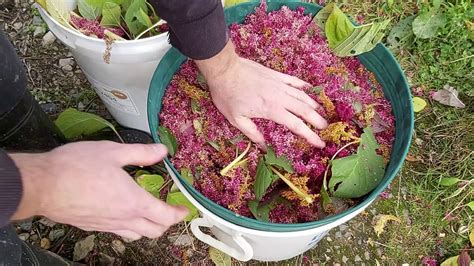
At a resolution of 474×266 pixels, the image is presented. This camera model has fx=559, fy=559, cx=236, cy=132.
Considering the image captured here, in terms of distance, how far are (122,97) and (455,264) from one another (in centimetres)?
92

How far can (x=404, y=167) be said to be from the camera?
5.08 feet

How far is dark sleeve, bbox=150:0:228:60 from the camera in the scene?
0.84 metres

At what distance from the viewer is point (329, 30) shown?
1.12 m

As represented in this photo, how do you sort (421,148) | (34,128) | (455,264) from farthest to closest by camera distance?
(421,148), (455,264), (34,128)

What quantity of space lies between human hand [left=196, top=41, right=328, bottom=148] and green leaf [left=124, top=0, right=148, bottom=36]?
8.5 inches

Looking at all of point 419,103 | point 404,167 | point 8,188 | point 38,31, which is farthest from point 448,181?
point 38,31

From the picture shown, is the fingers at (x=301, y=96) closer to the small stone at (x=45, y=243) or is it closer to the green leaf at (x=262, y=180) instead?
the green leaf at (x=262, y=180)

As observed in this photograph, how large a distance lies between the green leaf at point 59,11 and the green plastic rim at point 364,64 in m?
0.24

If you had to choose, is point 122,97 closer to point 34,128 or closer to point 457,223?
point 34,128

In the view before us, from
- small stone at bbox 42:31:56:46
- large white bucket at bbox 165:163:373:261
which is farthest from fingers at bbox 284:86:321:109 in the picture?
small stone at bbox 42:31:56:46

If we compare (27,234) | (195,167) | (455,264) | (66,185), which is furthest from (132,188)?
(455,264)

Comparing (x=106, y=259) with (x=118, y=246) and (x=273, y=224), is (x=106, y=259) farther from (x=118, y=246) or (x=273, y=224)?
(x=273, y=224)

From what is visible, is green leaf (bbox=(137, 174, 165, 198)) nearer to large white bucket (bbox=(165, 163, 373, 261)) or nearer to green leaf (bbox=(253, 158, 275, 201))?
large white bucket (bbox=(165, 163, 373, 261))

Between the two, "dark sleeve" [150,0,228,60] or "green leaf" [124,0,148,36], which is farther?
"green leaf" [124,0,148,36]
